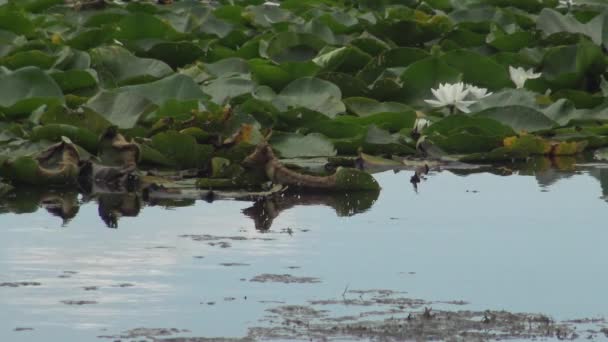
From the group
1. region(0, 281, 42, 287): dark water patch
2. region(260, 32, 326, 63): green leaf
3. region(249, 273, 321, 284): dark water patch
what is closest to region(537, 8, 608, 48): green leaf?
region(260, 32, 326, 63): green leaf

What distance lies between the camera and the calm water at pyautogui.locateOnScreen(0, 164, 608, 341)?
451 centimetres

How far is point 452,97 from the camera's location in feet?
25.7

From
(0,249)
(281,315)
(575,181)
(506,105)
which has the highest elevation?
(506,105)

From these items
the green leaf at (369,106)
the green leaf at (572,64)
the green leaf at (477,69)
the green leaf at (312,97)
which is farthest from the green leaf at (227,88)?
the green leaf at (572,64)

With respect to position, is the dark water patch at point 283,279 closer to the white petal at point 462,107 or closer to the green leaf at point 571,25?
the white petal at point 462,107

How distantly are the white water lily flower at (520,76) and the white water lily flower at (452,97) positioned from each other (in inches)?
26.7

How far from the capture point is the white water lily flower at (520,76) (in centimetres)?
848

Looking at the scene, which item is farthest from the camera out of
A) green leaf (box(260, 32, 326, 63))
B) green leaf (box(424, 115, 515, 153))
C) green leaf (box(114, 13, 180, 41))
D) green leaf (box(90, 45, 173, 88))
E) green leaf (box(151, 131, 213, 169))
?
green leaf (box(114, 13, 180, 41))

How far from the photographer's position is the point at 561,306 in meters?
4.59

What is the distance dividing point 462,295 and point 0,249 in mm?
1657

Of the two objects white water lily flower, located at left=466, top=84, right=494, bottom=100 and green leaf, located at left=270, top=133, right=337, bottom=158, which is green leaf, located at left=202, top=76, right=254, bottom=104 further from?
white water lily flower, located at left=466, top=84, right=494, bottom=100

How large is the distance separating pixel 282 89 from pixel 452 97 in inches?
36.7

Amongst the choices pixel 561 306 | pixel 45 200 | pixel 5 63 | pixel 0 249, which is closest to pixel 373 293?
pixel 561 306

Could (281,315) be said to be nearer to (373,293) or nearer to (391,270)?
(373,293)
